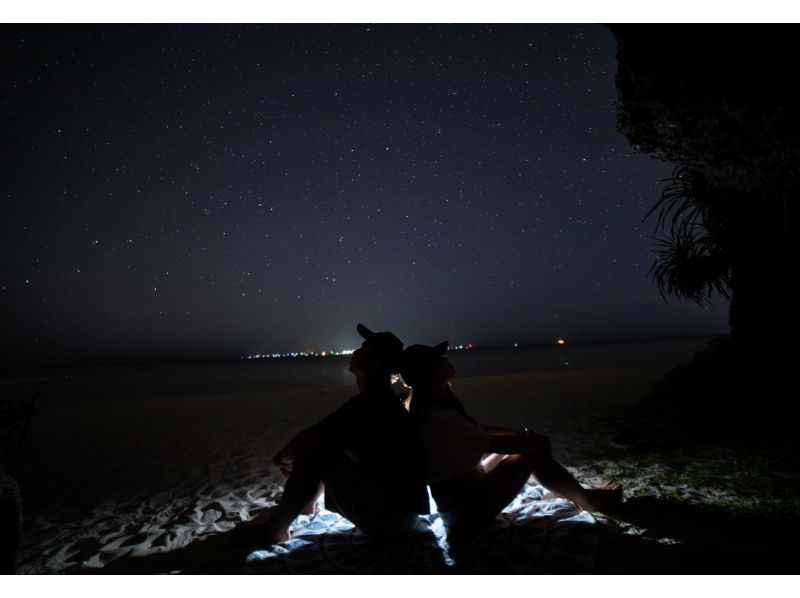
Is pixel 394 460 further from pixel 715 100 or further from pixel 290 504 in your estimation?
pixel 715 100

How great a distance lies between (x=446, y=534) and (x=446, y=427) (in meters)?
0.76

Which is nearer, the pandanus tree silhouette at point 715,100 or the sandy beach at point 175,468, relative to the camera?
the pandanus tree silhouette at point 715,100

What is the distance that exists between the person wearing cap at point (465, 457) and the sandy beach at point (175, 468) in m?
0.56

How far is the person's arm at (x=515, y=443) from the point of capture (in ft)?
7.49

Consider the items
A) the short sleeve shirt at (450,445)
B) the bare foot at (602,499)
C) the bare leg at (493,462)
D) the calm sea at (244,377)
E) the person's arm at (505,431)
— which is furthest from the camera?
the calm sea at (244,377)

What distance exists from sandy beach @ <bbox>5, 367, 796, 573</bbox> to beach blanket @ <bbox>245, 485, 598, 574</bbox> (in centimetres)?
20

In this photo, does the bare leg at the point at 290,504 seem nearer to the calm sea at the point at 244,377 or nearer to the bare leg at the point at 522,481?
the bare leg at the point at 522,481

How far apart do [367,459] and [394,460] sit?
0.52 feet

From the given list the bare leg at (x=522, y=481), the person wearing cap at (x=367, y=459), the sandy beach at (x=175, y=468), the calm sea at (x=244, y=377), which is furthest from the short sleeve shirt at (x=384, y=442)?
the calm sea at (x=244, y=377)

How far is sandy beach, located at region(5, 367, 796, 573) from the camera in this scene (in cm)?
302

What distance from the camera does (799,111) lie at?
8.46 ft

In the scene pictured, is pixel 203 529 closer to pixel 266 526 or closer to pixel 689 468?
pixel 266 526

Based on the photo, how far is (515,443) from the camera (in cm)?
232

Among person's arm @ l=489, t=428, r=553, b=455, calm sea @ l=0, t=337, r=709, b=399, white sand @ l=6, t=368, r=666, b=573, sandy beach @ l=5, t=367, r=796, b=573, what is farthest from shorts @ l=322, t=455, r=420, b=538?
calm sea @ l=0, t=337, r=709, b=399
